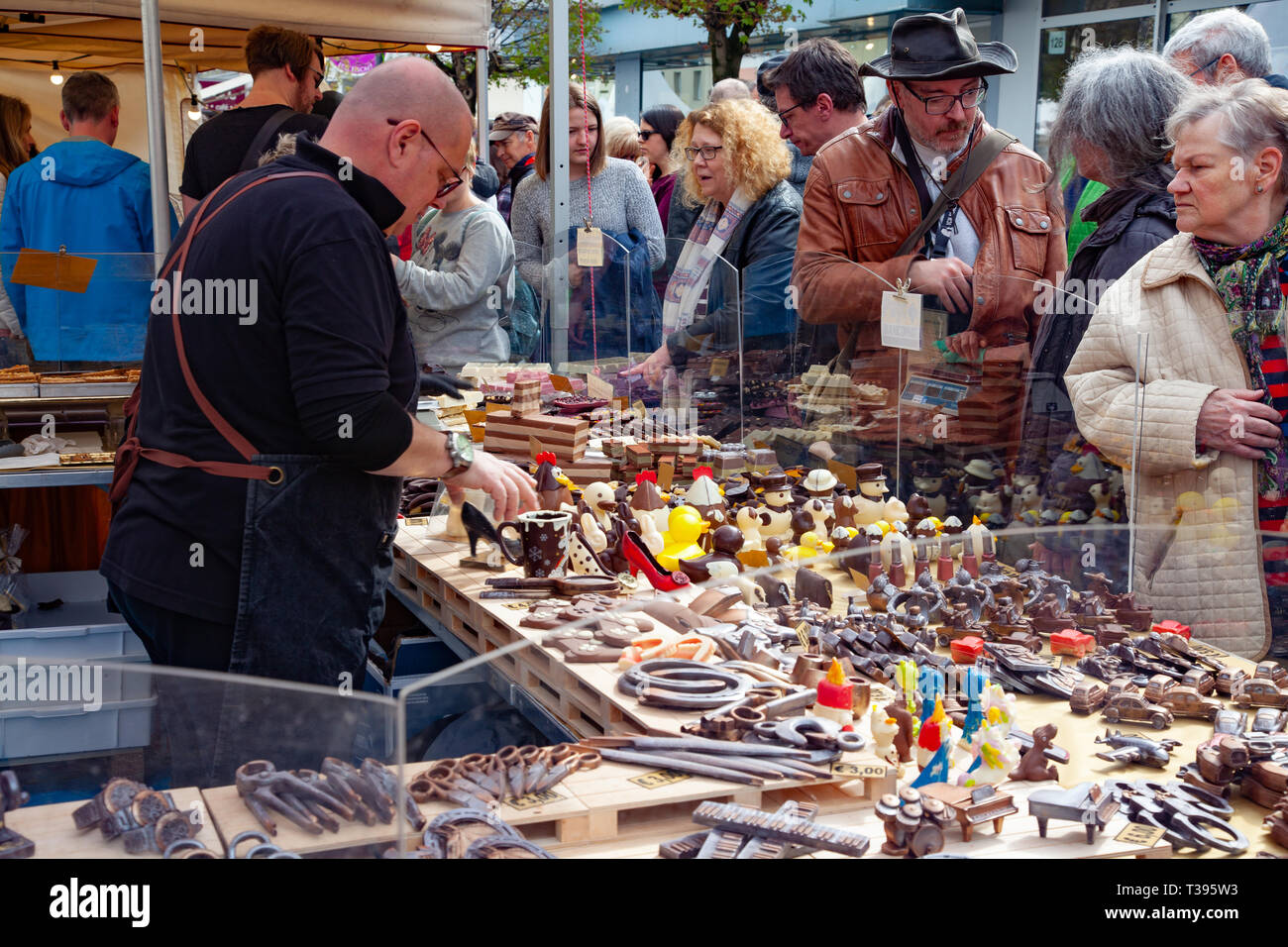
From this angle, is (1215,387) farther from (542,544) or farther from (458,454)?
(458,454)

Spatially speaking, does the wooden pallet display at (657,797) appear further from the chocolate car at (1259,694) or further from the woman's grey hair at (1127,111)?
the woman's grey hair at (1127,111)

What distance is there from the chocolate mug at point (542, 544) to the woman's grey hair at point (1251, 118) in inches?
74.9

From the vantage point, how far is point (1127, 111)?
3703mm

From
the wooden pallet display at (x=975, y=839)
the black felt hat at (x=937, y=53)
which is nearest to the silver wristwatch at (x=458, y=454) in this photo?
A: the wooden pallet display at (x=975, y=839)

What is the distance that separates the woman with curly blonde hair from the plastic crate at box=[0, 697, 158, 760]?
3.31m

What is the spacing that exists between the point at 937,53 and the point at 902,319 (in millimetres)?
984

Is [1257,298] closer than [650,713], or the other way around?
[650,713]

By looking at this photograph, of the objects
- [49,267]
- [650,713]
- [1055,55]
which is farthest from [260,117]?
[1055,55]

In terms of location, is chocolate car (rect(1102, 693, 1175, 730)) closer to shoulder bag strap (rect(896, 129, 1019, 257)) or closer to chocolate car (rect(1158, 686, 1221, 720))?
chocolate car (rect(1158, 686, 1221, 720))

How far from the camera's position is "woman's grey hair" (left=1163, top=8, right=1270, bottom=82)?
171 inches

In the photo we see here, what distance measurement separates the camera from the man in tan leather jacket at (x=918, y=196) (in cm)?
396

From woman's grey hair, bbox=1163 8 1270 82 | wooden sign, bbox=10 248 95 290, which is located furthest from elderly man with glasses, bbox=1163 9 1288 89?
wooden sign, bbox=10 248 95 290
